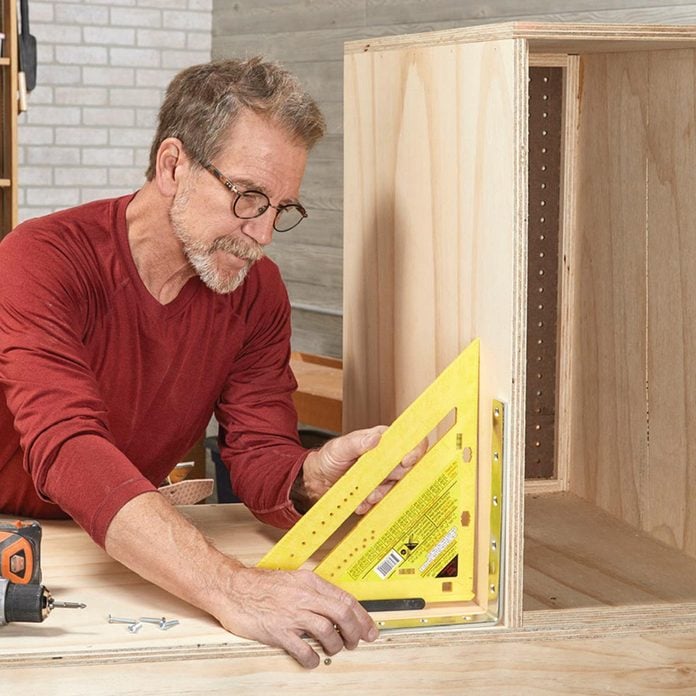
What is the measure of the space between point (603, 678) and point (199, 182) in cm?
88

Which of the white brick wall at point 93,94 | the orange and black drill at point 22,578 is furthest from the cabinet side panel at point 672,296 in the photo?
the white brick wall at point 93,94

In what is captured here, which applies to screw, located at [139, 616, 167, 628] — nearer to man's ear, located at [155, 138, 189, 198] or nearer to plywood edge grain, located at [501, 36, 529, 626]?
plywood edge grain, located at [501, 36, 529, 626]

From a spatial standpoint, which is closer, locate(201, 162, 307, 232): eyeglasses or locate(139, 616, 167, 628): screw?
locate(139, 616, 167, 628): screw

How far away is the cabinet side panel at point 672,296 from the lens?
1875mm

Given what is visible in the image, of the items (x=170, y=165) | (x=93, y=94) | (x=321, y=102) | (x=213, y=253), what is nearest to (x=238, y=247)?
(x=213, y=253)

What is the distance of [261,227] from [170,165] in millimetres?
189

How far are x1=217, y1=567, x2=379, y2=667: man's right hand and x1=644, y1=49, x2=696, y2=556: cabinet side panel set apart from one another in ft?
2.35

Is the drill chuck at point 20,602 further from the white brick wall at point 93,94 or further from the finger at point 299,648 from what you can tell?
the white brick wall at point 93,94

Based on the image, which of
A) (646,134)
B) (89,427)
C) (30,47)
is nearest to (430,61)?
(646,134)

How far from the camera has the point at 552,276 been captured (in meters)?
2.31

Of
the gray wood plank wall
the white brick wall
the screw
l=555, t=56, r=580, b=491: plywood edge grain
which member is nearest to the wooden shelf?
l=555, t=56, r=580, b=491: plywood edge grain

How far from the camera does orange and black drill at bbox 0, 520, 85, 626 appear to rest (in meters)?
1.40

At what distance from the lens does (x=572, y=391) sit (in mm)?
2340

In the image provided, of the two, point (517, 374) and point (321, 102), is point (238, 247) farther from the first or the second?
point (321, 102)
